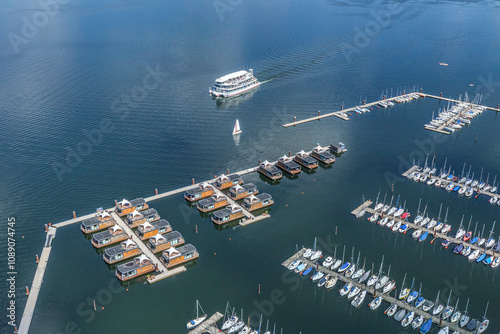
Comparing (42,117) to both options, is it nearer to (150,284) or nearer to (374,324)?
(150,284)

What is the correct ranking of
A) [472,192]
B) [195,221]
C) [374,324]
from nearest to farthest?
[374,324]
[195,221]
[472,192]

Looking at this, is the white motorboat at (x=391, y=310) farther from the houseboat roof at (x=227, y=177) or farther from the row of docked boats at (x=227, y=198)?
the houseboat roof at (x=227, y=177)

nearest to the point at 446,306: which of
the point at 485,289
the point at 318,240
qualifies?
the point at 485,289

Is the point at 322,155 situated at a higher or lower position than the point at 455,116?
lower

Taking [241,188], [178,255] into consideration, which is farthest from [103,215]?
[241,188]

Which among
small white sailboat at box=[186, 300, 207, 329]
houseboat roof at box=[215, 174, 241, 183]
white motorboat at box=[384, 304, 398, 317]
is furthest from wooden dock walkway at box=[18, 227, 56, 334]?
white motorboat at box=[384, 304, 398, 317]

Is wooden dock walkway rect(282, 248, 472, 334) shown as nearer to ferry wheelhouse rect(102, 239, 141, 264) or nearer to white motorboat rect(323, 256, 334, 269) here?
white motorboat rect(323, 256, 334, 269)

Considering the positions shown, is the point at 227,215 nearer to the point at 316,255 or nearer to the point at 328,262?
the point at 316,255
